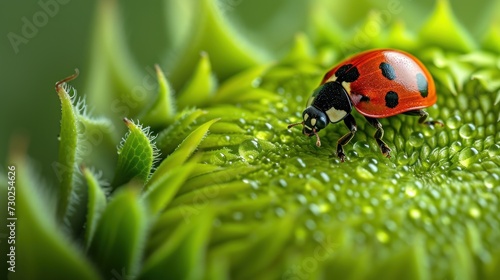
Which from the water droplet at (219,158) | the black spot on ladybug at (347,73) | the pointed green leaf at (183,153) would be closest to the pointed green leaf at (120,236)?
the pointed green leaf at (183,153)

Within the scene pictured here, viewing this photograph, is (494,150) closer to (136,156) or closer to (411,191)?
(411,191)

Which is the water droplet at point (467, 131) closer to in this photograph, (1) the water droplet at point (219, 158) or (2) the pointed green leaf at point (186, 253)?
(1) the water droplet at point (219, 158)

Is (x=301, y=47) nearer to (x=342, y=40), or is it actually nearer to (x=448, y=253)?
(x=342, y=40)

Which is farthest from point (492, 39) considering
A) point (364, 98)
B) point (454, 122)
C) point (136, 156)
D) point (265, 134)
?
point (136, 156)

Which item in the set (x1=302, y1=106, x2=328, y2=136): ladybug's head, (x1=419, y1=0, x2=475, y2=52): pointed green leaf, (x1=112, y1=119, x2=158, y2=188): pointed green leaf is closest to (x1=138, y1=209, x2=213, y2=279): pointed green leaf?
(x1=112, y1=119, x2=158, y2=188): pointed green leaf

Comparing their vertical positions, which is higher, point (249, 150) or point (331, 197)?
point (249, 150)

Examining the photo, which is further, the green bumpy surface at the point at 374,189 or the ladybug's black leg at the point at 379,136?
the ladybug's black leg at the point at 379,136

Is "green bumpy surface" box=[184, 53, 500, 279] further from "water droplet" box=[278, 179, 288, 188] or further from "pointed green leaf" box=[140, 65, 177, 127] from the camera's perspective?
"pointed green leaf" box=[140, 65, 177, 127]
